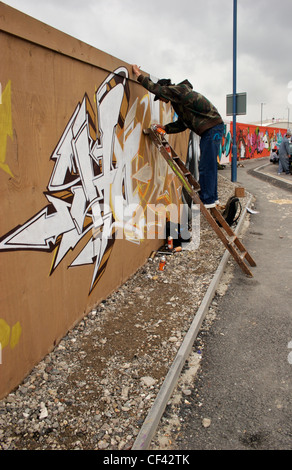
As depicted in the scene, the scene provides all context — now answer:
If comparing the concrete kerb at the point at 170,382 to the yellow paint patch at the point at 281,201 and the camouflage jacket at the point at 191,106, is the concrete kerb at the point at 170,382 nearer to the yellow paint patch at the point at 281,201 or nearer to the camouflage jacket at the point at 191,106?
the camouflage jacket at the point at 191,106

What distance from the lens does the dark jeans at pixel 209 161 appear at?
216 inches

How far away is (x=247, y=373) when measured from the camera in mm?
3209

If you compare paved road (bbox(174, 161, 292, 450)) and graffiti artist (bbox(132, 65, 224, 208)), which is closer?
paved road (bbox(174, 161, 292, 450))

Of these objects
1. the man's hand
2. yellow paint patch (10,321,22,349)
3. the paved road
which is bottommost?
the paved road

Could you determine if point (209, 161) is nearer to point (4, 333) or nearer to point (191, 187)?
point (191, 187)

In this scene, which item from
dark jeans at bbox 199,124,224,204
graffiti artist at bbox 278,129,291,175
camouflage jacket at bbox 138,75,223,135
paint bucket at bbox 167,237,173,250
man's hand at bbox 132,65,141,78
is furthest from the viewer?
graffiti artist at bbox 278,129,291,175

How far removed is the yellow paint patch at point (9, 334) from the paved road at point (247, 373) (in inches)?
57.8

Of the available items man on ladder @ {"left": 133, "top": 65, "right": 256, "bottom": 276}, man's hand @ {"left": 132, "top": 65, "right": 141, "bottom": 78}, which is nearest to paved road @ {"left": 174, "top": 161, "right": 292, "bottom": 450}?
man on ladder @ {"left": 133, "top": 65, "right": 256, "bottom": 276}

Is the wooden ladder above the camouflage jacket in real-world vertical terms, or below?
below

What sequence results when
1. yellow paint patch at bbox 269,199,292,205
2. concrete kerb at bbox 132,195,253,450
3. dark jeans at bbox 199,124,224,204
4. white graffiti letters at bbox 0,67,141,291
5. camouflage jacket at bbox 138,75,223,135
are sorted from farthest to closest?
yellow paint patch at bbox 269,199,292,205 < dark jeans at bbox 199,124,224,204 < camouflage jacket at bbox 138,75,223,135 < white graffiti letters at bbox 0,67,141,291 < concrete kerb at bbox 132,195,253,450

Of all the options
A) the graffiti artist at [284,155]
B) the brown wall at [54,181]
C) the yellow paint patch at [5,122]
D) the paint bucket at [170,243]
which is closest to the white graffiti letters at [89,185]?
the brown wall at [54,181]

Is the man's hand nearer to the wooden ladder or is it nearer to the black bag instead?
the wooden ladder

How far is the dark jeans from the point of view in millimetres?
5477

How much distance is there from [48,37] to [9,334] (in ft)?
8.11
